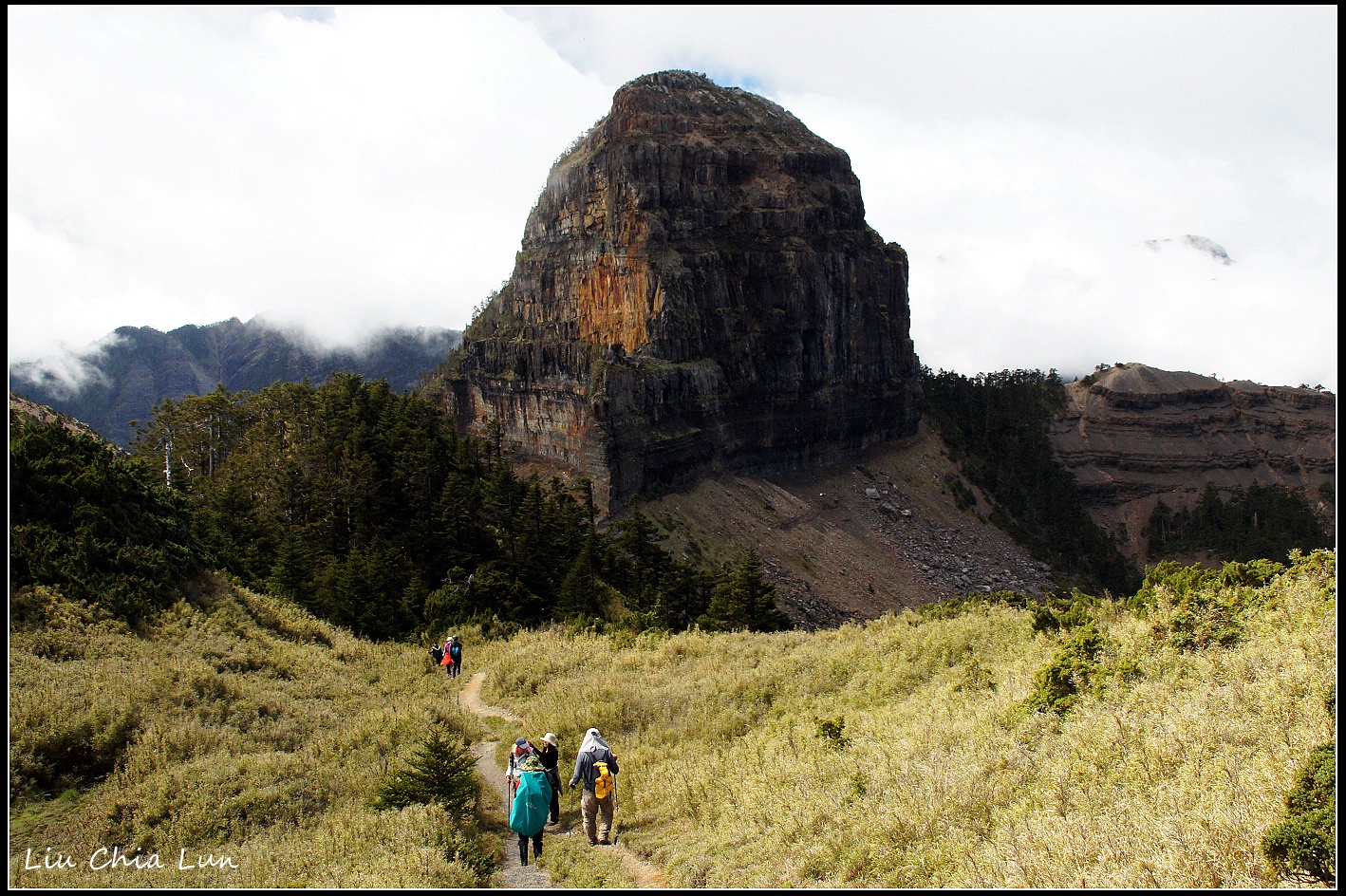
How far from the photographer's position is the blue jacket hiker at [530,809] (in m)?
10.4

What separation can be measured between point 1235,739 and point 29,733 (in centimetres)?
1596

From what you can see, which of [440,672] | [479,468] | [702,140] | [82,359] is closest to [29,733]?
[440,672]

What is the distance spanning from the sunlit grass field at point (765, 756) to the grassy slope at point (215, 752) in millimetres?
49

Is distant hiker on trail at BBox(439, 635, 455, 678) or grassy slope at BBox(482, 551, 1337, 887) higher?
grassy slope at BBox(482, 551, 1337, 887)

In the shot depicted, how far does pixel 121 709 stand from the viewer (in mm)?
13016

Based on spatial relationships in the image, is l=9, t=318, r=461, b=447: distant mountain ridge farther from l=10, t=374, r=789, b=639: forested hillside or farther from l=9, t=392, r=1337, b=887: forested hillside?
l=9, t=392, r=1337, b=887: forested hillside

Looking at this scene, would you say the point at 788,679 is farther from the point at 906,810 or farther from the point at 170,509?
the point at 170,509

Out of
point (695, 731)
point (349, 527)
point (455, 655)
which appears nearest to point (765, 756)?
point (695, 731)

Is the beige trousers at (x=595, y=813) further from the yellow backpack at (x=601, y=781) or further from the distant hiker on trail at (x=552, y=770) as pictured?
the distant hiker on trail at (x=552, y=770)

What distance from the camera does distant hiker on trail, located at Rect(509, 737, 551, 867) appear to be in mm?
10414

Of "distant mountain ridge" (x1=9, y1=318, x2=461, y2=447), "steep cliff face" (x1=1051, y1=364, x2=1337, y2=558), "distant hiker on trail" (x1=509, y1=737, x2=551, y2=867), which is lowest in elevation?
"distant hiker on trail" (x1=509, y1=737, x2=551, y2=867)

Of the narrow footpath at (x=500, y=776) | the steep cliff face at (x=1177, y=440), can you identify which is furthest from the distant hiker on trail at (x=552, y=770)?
the steep cliff face at (x=1177, y=440)

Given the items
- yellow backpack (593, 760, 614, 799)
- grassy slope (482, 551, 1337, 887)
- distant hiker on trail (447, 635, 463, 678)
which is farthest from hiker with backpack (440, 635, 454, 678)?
yellow backpack (593, 760, 614, 799)

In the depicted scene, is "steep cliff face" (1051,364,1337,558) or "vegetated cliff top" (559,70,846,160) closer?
"vegetated cliff top" (559,70,846,160)
